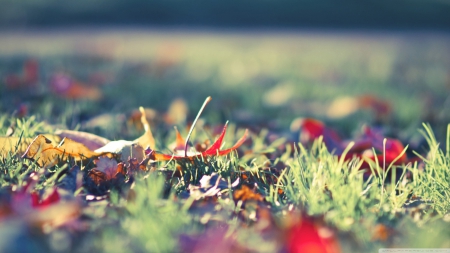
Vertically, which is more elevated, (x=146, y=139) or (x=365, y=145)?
(x=146, y=139)

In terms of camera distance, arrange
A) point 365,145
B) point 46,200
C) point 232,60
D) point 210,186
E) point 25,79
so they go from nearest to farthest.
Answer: point 46,200
point 210,186
point 365,145
point 25,79
point 232,60

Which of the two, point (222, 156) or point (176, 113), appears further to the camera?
point (176, 113)

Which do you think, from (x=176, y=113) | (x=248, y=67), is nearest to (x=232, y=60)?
(x=248, y=67)

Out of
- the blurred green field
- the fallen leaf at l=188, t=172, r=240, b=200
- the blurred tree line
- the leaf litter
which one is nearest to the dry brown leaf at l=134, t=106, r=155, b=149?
the leaf litter

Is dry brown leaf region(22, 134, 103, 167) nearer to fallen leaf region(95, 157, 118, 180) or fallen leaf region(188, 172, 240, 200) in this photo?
fallen leaf region(95, 157, 118, 180)

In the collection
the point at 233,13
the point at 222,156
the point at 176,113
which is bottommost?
the point at 176,113

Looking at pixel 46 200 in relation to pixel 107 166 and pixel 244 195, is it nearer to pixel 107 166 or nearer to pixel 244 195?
pixel 107 166

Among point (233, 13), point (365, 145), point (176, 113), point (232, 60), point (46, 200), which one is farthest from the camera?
point (233, 13)
